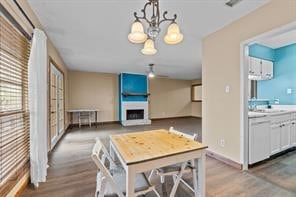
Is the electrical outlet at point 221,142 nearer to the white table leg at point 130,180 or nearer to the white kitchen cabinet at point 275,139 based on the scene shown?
the white kitchen cabinet at point 275,139

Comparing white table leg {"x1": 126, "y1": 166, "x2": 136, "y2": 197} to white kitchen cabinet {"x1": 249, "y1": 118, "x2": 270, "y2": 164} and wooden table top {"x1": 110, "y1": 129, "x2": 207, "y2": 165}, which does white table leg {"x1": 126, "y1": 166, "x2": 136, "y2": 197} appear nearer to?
wooden table top {"x1": 110, "y1": 129, "x2": 207, "y2": 165}

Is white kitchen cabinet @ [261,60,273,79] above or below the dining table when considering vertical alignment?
above

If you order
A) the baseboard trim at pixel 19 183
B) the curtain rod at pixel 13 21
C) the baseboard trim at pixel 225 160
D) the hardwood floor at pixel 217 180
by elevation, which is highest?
the curtain rod at pixel 13 21

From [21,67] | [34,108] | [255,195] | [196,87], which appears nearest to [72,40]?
[21,67]

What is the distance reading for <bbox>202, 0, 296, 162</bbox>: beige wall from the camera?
222cm

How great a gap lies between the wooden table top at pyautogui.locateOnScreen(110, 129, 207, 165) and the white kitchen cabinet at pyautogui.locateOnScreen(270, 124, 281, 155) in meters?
2.05

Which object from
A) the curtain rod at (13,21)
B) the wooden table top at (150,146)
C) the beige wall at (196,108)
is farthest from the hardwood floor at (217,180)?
the beige wall at (196,108)

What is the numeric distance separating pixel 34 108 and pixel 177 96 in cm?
811

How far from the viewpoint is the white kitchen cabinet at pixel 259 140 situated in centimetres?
263

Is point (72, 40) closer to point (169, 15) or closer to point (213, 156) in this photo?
point (169, 15)

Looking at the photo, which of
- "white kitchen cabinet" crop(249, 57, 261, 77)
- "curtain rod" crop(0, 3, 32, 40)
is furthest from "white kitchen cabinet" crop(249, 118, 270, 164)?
"curtain rod" crop(0, 3, 32, 40)

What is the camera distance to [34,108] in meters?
2.16

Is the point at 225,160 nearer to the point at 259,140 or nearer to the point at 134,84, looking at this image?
the point at 259,140

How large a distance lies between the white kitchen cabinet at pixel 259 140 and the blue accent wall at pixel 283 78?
1546 mm
